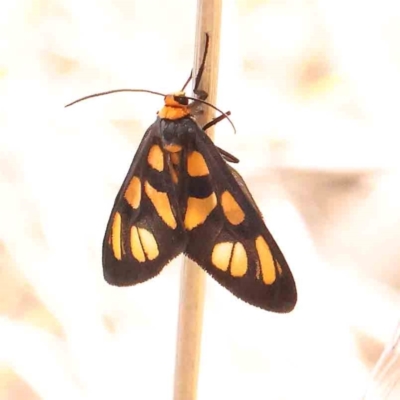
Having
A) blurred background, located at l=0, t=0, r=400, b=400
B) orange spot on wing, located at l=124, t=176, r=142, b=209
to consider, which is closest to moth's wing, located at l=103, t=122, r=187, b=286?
orange spot on wing, located at l=124, t=176, r=142, b=209

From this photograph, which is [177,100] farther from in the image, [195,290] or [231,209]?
[195,290]

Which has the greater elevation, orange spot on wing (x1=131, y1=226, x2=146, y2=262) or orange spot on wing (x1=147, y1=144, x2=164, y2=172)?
orange spot on wing (x1=147, y1=144, x2=164, y2=172)

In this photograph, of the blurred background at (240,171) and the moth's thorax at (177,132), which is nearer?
the moth's thorax at (177,132)

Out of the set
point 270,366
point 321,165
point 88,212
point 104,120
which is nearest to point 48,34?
Answer: point 104,120

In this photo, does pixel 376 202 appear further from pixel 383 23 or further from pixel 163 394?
pixel 163 394

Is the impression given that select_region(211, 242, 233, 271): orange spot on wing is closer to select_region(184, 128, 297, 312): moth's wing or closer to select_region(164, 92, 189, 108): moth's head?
select_region(184, 128, 297, 312): moth's wing

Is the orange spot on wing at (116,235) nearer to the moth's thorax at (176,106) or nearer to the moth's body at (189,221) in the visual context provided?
the moth's body at (189,221)

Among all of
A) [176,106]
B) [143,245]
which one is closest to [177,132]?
[176,106]

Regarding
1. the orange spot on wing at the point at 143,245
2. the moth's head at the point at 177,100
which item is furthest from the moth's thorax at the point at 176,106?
the orange spot on wing at the point at 143,245
